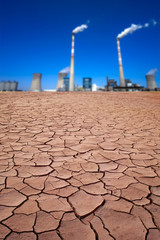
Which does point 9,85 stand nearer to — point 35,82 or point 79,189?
point 35,82

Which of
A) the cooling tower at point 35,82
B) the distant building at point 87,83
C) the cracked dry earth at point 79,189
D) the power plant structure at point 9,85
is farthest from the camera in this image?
the distant building at point 87,83

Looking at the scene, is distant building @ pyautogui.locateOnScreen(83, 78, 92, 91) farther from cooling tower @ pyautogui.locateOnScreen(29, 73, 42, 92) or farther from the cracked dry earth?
the cracked dry earth

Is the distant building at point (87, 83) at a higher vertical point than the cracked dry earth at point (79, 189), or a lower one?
higher

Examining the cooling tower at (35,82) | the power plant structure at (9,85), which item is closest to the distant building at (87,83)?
the cooling tower at (35,82)

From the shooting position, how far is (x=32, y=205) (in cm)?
87

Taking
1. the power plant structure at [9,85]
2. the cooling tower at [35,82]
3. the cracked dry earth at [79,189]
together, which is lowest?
the cracked dry earth at [79,189]

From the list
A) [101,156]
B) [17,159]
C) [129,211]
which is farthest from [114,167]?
[17,159]

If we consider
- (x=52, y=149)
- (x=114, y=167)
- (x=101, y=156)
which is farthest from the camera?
(x=52, y=149)

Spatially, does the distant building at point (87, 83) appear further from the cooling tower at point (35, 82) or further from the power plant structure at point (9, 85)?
the power plant structure at point (9, 85)

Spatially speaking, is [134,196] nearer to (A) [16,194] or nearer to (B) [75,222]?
(B) [75,222]

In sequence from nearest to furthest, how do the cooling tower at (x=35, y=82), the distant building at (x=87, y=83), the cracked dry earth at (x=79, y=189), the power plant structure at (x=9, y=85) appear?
1. the cracked dry earth at (x=79, y=189)
2. the power plant structure at (x=9, y=85)
3. the cooling tower at (x=35, y=82)
4. the distant building at (x=87, y=83)

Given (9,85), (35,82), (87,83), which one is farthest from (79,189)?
(87,83)

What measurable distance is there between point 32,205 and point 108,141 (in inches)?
53.4

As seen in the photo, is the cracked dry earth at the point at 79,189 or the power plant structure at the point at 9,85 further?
the power plant structure at the point at 9,85
